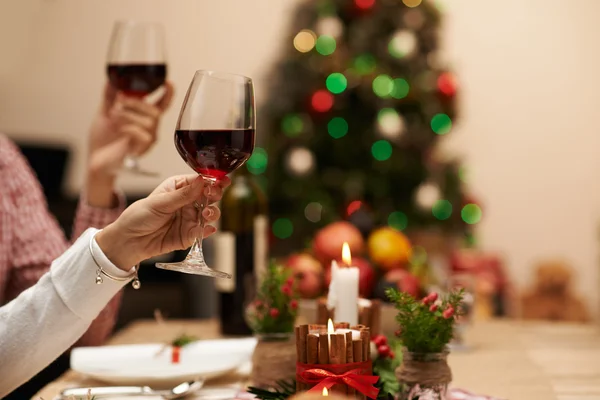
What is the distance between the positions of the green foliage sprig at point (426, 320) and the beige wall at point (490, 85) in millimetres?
3286

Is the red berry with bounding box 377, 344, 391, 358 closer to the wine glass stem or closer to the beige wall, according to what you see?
the wine glass stem

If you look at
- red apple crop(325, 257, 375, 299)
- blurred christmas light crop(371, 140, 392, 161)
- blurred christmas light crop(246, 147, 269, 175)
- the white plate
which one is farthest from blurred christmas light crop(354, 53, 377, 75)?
the white plate

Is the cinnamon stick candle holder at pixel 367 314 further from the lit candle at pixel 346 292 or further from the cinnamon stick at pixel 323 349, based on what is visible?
the cinnamon stick at pixel 323 349

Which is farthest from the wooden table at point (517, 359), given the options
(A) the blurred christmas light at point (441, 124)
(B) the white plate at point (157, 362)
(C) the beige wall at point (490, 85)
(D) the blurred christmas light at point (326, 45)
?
(C) the beige wall at point (490, 85)

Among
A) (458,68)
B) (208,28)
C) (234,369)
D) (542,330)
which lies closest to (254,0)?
(208,28)

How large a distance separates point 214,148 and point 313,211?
9.21ft

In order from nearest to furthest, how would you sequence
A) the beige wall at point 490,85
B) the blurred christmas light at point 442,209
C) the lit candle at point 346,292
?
the lit candle at point 346,292 → the blurred christmas light at point 442,209 → the beige wall at point 490,85

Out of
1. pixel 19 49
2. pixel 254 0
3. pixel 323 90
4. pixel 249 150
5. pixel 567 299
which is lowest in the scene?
pixel 567 299

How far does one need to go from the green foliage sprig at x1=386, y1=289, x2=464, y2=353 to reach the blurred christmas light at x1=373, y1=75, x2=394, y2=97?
284 cm

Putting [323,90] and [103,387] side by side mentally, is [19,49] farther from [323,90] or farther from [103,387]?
[103,387]

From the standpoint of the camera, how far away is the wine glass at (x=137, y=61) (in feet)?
4.63

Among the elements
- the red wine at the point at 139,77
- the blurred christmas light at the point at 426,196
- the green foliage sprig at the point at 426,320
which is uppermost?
the red wine at the point at 139,77

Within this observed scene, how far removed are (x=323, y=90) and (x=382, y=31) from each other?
426 mm

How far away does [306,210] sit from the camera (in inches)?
143
